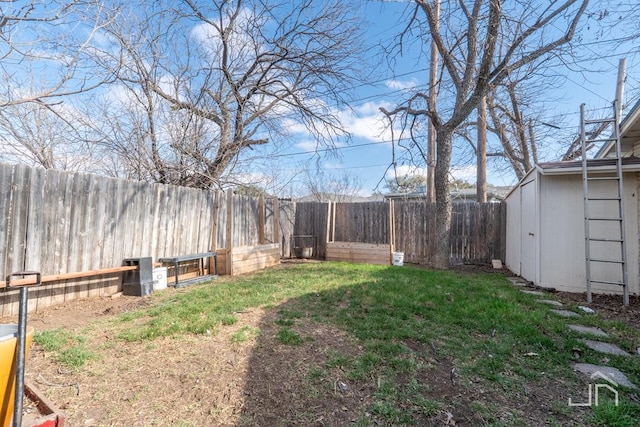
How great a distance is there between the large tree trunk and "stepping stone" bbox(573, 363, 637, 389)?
4462 millimetres

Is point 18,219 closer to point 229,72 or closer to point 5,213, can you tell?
point 5,213

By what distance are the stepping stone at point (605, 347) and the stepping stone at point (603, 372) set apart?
0.37 meters

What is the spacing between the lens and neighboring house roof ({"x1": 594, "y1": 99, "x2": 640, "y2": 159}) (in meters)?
4.31

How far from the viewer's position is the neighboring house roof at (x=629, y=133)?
14.2 feet

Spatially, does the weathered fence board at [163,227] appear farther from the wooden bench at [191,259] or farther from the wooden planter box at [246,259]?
the wooden bench at [191,259]

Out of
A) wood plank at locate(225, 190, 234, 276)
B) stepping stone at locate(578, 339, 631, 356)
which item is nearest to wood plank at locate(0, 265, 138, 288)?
wood plank at locate(225, 190, 234, 276)

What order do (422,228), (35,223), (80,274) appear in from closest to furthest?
(35,223)
(80,274)
(422,228)

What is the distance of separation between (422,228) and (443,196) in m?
1.59

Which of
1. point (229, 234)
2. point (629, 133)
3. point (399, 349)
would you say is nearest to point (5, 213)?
point (229, 234)

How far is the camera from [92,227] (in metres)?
4.16

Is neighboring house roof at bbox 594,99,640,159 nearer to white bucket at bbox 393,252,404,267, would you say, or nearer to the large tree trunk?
the large tree trunk

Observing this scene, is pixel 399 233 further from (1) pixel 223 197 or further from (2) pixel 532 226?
(1) pixel 223 197

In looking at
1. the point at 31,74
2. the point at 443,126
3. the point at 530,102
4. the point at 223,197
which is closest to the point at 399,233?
the point at 443,126

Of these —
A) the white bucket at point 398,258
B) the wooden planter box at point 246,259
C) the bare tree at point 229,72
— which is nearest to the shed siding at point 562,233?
the white bucket at point 398,258
